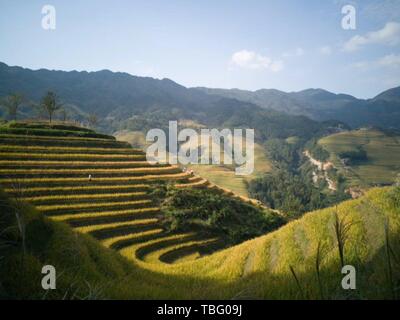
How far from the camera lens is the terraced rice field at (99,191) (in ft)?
104

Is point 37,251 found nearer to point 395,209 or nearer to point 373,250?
point 373,250

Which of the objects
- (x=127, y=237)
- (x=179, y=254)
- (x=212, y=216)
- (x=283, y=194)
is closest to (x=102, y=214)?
(x=127, y=237)

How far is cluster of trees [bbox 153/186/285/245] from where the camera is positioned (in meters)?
39.1

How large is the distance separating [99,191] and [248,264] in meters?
30.1

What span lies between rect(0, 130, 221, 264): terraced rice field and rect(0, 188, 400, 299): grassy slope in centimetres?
1701

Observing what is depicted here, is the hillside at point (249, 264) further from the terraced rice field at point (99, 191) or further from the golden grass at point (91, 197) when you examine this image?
the golden grass at point (91, 197)

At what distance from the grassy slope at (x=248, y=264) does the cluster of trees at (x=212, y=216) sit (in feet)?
79.4

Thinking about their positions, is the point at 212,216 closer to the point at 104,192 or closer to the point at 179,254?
the point at 179,254

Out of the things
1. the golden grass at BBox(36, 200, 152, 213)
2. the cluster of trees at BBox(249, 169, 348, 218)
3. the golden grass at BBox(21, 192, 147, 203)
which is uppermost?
the golden grass at BBox(21, 192, 147, 203)

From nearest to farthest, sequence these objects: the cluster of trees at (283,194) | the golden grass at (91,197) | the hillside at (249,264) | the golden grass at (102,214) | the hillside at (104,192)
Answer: the hillside at (249,264) < the golden grass at (102,214) < the hillside at (104,192) < the golden grass at (91,197) < the cluster of trees at (283,194)

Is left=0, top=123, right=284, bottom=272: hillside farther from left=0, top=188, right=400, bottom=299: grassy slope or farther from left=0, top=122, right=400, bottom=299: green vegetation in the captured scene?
left=0, top=188, right=400, bottom=299: grassy slope

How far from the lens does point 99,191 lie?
3928 cm

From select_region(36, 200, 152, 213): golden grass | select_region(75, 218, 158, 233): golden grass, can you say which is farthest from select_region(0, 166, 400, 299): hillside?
select_region(36, 200, 152, 213): golden grass

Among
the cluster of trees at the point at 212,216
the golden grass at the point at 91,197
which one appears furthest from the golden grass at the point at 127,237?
the golden grass at the point at 91,197
